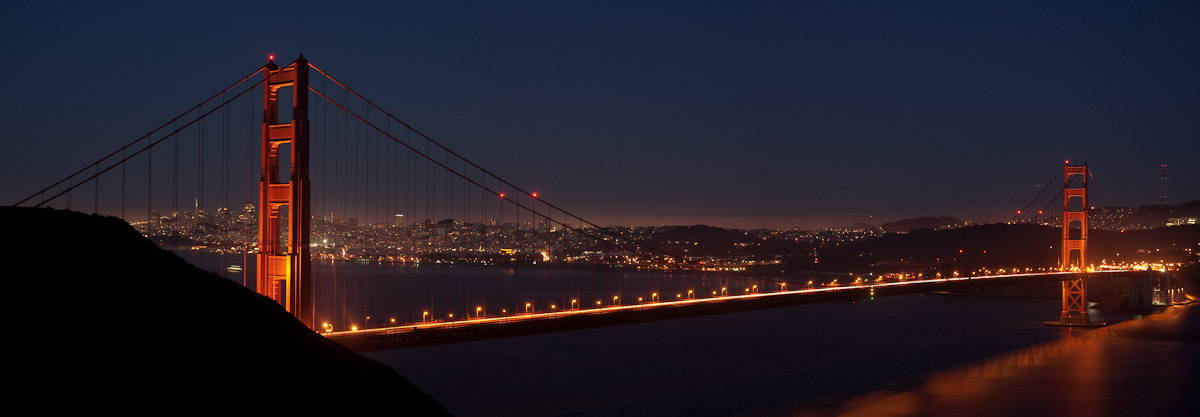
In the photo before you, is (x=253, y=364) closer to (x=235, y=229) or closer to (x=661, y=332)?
(x=235, y=229)

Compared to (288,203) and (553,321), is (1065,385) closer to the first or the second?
(553,321)

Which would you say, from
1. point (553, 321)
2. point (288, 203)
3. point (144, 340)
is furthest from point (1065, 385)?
point (144, 340)

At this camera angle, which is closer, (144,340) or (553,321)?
(144,340)

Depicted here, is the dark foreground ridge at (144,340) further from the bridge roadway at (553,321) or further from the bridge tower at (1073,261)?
the bridge tower at (1073,261)

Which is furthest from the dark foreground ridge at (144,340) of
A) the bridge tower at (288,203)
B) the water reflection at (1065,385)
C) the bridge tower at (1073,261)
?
the bridge tower at (1073,261)

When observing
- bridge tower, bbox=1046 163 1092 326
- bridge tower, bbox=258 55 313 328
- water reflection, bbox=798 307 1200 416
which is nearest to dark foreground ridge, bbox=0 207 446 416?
bridge tower, bbox=258 55 313 328

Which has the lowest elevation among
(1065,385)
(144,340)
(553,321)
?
(1065,385)
